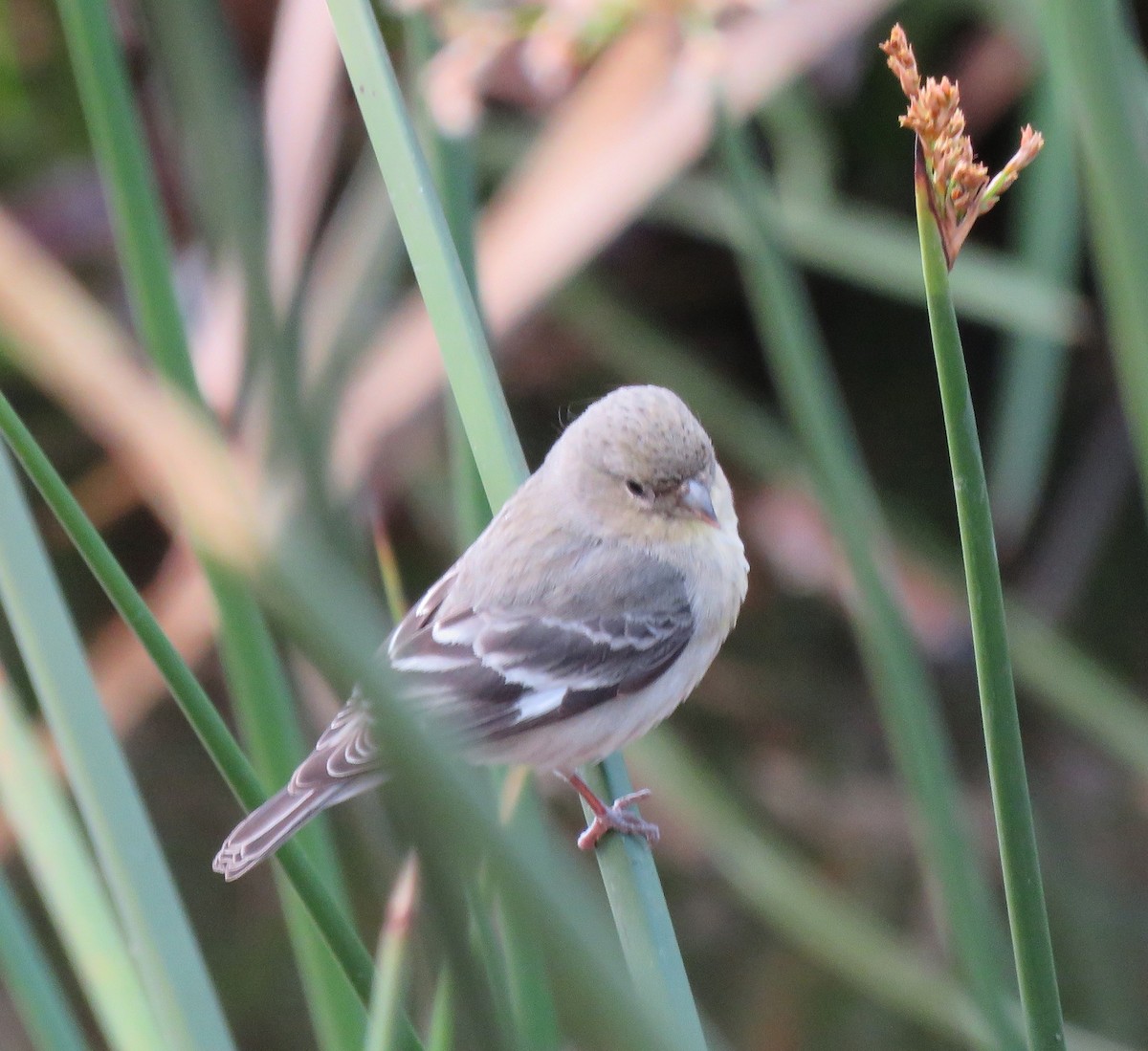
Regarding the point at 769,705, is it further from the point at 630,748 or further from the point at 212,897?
the point at 212,897

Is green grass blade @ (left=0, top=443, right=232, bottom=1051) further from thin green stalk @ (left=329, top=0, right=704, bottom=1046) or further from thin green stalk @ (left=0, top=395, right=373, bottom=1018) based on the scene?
thin green stalk @ (left=329, top=0, right=704, bottom=1046)

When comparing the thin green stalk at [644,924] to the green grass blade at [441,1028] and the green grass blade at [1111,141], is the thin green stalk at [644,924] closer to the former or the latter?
the green grass blade at [441,1028]

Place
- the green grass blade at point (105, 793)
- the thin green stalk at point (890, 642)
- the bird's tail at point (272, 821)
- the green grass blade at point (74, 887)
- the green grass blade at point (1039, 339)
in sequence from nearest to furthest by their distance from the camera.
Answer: the green grass blade at point (105, 793) < the green grass blade at point (74, 887) < the bird's tail at point (272, 821) < the thin green stalk at point (890, 642) < the green grass blade at point (1039, 339)

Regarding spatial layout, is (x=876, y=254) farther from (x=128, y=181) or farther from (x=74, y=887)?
(x=74, y=887)

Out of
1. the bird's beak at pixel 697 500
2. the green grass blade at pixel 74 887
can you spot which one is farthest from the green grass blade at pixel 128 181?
the bird's beak at pixel 697 500

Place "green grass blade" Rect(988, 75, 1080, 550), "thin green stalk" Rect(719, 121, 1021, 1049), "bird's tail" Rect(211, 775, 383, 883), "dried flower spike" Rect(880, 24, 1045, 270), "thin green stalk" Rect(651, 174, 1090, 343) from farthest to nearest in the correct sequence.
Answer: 1. "green grass blade" Rect(988, 75, 1080, 550)
2. "thin green stalk" Rect(651, 174, 1090, 343)
3. "thin green stalk" Rect(719, 121, 1021, 1049)
4. "bird's tail" Rect(211, 775, 383, 883)
5. "dried flower spike" Rect(880, 24, 1045, 270)

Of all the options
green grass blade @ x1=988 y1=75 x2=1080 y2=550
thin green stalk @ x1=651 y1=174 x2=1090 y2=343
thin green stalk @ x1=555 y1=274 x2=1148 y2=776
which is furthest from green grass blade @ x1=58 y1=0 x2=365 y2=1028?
green grass blade @ x1=988 y1=75 x2=1080 y2=550

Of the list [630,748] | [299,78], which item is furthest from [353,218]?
[630,748]
